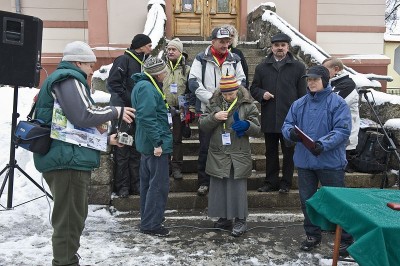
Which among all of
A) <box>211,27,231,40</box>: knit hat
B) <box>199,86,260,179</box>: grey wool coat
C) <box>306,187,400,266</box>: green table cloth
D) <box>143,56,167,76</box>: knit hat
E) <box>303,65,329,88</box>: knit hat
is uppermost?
<box>211,27,231,40</box>: knit hat

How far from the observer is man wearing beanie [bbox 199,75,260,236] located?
4.65 metres

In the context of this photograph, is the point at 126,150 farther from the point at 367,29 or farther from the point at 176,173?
the point at 367,29

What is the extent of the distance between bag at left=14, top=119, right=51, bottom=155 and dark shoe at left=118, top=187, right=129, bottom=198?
2218mm

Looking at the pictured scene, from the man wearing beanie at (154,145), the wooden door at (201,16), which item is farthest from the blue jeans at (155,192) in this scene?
the wooden door at (201,16)

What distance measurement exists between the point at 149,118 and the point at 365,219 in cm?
239

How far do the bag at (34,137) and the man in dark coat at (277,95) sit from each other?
293 centimetres

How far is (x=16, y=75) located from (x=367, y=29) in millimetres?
9818

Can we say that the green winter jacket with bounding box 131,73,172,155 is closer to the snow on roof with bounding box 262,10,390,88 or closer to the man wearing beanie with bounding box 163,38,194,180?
the man wearing beanie with bounding box 163,38,194,180

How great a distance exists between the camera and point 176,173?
5738mm

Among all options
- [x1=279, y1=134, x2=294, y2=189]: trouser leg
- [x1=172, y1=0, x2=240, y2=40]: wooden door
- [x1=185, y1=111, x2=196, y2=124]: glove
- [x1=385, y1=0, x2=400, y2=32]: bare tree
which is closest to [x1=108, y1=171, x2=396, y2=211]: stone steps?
[x1=279, y1=134, x2=294, y2=189]: trouser leg

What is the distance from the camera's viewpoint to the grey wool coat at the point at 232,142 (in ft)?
15.3

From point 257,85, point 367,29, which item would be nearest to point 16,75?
point 257,85

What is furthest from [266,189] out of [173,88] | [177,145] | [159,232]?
[173,88]

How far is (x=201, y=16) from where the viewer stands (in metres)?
11.2
